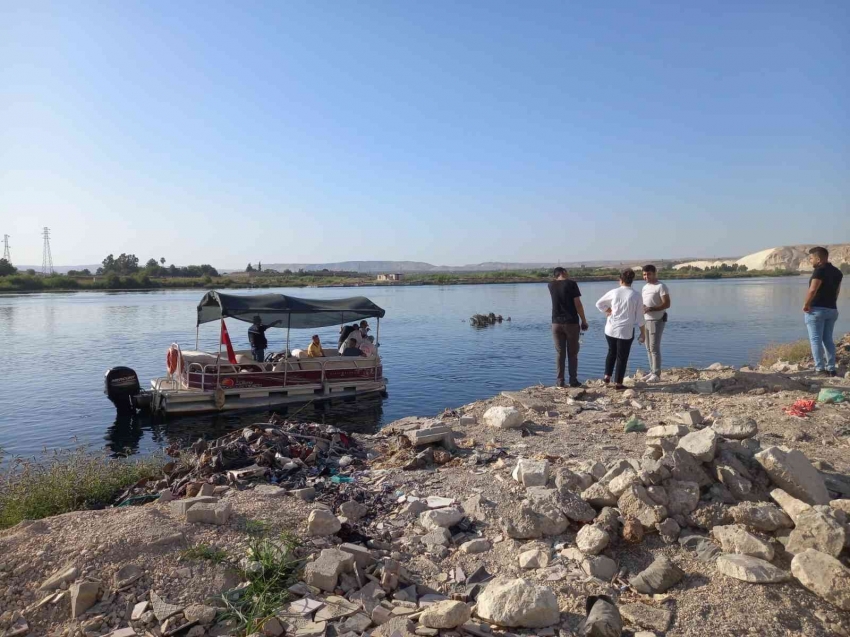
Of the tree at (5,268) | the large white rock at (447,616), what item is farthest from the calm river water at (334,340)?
the tree at (5,268)

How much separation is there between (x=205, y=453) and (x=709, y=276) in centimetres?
12393

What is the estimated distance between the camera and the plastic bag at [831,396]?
329 inches

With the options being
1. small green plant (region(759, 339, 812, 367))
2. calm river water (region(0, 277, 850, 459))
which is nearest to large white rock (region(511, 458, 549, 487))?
calm river water (region(0, 277, 850, 459))

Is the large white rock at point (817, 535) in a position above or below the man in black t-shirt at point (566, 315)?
below

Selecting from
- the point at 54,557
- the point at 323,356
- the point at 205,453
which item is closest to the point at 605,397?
the point at 205,453

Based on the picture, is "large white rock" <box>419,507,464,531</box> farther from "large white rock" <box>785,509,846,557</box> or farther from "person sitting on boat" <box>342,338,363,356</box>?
"person sitting on boat" <box>342,338,363,356</box>

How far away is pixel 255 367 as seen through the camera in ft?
53.5

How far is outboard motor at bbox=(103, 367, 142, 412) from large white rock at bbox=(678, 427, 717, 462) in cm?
1471

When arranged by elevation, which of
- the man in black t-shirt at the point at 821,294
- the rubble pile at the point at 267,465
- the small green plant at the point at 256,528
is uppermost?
the man in black t-shirt at the point at 821,294

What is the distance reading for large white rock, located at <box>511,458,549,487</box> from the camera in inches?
230

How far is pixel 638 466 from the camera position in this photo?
5.45m

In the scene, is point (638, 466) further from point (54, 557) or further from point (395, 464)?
point (54, 557)

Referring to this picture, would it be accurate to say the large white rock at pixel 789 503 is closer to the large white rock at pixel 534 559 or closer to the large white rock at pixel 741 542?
the large white rock at pixel 741 542

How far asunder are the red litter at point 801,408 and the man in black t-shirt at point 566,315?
3.47 m
